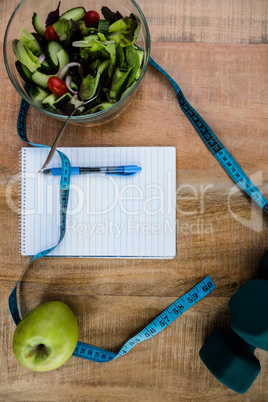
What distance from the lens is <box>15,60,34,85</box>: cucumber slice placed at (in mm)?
930

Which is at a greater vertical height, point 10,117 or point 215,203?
point 10,117

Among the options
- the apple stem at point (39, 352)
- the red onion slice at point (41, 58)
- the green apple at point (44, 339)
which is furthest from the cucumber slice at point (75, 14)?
the apple stem at point (39, 352)

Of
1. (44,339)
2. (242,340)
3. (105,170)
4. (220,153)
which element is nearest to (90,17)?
(105,170)

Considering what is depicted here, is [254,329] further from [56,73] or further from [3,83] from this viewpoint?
[3,83]

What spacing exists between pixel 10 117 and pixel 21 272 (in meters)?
0.52

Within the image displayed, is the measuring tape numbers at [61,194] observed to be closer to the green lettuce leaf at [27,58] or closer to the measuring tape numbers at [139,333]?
the measuring tape numbers at [139,333]

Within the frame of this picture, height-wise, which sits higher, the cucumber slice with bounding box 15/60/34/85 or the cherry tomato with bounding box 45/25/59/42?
the cherry tomato with bounding box 45/25/59/42

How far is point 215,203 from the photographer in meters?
1.09

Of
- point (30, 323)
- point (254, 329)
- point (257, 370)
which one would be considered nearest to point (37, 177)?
point (30, 323)

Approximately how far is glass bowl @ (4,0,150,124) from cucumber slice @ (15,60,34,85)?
0.11 feet

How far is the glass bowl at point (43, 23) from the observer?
0.95m

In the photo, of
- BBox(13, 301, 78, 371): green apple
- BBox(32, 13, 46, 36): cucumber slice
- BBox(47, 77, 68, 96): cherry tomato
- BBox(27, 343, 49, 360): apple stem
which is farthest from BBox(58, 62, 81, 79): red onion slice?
BBox(27, 343, 49, 360): apple stem

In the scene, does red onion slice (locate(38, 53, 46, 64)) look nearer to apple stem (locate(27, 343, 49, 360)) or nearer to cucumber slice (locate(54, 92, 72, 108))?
cucumber slice (locate(54, 92, 72, 108))

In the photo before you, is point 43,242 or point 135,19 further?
point 43,242
